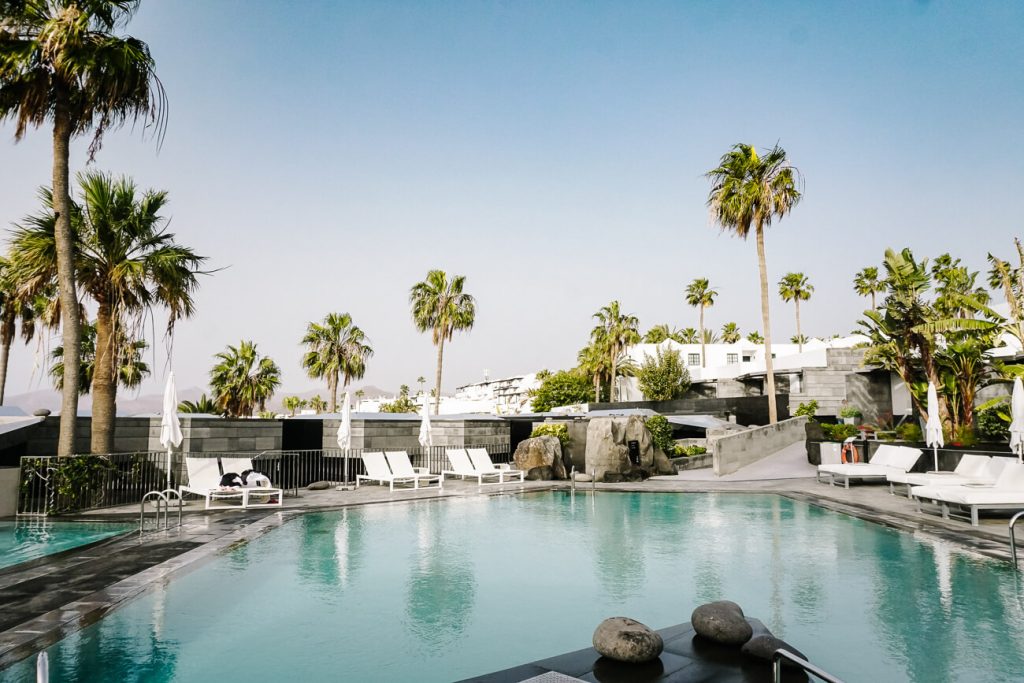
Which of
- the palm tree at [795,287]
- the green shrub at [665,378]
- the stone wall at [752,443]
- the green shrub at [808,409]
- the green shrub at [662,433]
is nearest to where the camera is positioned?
the stone wall at [752,443]

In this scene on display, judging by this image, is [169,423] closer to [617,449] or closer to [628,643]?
[628,643]

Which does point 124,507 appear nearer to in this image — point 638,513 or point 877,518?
point 638,513

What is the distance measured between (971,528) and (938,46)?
49.9 feet

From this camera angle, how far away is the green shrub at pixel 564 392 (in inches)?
2670

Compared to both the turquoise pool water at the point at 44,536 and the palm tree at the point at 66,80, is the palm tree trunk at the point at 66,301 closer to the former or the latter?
the palm tree at the point at 66,80

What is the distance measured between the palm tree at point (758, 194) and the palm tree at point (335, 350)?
28603mm

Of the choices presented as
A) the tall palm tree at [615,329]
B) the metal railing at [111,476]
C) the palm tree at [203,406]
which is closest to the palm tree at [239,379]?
the palm tree at [203,406]

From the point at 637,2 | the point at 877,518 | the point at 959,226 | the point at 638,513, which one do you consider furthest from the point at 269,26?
the point at 959,226

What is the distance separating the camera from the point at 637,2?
60.9ft

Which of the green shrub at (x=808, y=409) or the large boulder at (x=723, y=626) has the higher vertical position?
the green shrub at (x=808, y=409)

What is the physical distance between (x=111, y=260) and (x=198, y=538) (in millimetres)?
8713

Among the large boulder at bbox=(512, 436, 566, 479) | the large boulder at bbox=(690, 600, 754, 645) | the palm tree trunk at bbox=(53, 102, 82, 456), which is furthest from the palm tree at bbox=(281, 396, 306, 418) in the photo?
the large boulder at bbox=(690, 600, 754, 645)

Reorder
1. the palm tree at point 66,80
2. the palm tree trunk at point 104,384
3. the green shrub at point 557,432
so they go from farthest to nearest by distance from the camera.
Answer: the green shrub at point 557,432
the palm tree trunk at point 104,384
the palm tree at point 66,80

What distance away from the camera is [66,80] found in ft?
42.7
